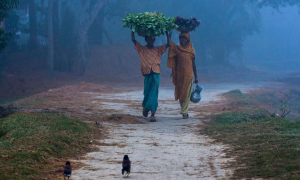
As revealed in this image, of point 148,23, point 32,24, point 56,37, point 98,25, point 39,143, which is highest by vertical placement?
point 98,25

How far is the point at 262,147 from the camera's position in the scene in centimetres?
550

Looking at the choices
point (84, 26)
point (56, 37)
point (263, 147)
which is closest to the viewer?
point (263, 147)

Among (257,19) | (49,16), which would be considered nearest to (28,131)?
(49,16)

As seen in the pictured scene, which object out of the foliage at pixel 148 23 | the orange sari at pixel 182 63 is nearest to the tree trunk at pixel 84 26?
the orange sari at pixel 182 63

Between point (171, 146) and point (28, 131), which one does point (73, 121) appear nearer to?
point (28, 131)

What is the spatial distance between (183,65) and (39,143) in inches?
201

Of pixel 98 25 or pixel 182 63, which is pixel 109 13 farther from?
pixel 182 63

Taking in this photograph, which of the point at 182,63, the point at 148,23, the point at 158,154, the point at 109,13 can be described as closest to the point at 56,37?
the point at 109,13

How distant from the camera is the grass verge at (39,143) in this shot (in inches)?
168

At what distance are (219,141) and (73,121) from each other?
8.20ft

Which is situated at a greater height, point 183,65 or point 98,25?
point 98,25

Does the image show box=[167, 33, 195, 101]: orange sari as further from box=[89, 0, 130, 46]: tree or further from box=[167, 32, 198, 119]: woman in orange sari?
box=[89, 0, 130, 46]: tree

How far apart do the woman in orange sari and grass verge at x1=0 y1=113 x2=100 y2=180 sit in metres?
2.91

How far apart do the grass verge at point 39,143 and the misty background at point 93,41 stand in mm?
13826
